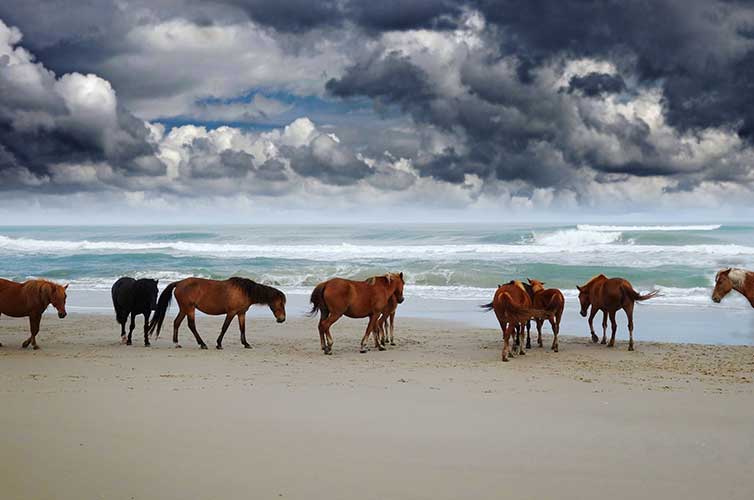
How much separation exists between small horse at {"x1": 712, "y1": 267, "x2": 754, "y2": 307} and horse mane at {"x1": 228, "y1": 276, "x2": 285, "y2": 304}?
24.9 ft

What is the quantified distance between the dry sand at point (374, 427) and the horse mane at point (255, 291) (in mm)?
1689

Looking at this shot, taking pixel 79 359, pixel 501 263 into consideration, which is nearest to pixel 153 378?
pixel 79 359

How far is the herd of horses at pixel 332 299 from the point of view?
34.5 ft

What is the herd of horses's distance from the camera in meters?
10.5

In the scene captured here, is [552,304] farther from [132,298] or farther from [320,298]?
[132,298]

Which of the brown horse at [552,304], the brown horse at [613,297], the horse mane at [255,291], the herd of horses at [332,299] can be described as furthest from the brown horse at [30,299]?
the brown horse at [613,297]

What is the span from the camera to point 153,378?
7871 mm

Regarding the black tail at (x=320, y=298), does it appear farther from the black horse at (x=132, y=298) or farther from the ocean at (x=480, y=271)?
the ocean at (x=480, y=271)

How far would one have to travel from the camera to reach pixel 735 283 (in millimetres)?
10938

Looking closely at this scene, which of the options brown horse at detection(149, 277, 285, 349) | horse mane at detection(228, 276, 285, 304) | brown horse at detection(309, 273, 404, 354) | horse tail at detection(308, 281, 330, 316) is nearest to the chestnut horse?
brown horse at detection(309, 273, 404, 354)

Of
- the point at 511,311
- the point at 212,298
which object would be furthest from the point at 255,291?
the point at 511,311

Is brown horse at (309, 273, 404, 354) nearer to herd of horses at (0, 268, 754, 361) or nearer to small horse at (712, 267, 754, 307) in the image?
herd of horses at (0, 268, 754, 361)

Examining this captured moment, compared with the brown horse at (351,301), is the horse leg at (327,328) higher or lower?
lower

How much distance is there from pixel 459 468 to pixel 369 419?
1.44m
